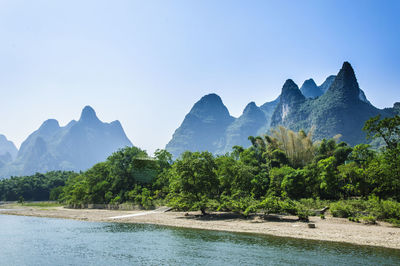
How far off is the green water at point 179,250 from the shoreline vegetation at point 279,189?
2.68 m

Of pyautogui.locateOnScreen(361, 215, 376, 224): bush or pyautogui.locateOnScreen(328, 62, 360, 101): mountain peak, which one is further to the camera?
pyautogui.locateOnScreen(328, 62, 360, 101): mountain peak

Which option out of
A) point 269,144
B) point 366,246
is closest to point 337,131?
point 269,144

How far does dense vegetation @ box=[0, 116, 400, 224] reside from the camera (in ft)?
78.0

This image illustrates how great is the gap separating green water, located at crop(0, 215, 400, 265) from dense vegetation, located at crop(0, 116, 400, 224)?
6742mm

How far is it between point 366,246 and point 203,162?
17.2m

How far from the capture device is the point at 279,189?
1275 inches

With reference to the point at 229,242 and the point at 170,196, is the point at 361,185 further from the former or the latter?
the point at 170,196

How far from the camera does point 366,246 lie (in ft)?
55.0

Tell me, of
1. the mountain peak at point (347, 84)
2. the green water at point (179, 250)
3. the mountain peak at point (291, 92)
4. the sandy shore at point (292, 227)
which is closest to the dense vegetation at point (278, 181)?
the sandy shore at point (292, 227)

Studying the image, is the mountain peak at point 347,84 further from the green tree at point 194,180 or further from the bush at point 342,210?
the bush at point 342,210

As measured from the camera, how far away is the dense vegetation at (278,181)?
2377 centimetres

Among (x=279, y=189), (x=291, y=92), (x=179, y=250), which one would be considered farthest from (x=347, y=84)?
(x=179, y=250)

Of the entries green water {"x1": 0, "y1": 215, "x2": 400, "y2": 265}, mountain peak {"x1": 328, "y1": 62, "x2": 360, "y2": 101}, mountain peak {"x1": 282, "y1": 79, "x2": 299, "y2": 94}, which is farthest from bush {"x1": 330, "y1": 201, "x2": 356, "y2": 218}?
mountain peak {"x1": 282, "y1": 79, "x2": 299, "y2": 94}

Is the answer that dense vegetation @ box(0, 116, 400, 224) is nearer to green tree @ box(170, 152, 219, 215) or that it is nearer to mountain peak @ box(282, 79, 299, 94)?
green tree @ box(170, 152, 219, 215)
